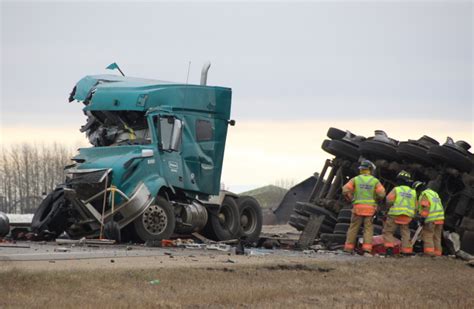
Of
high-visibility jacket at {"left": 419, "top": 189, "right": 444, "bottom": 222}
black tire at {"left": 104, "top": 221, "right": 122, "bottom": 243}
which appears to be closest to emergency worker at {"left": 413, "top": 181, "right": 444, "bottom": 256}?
high-visibility jacket at {"left": 419, "top": 189, "right": 444, "bottom": 222}

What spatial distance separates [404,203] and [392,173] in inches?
111

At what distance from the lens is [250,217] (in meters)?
22.4

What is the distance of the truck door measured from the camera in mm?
19047

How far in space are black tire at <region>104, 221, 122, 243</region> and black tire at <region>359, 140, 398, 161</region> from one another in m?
5.95

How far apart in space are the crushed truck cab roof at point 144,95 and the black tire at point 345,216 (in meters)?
3.16

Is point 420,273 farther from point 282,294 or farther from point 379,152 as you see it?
point 379,152

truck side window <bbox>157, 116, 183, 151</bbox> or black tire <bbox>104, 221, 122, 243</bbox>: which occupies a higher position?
truck side window <bbox>157, 116, 183, 151</bbox>

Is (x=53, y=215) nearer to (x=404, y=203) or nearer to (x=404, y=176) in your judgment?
(x=404, y=203)

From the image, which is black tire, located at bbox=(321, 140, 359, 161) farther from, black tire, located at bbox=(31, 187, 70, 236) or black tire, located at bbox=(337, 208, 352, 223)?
black tire, located at bbox=(31, 187, 70, 236)

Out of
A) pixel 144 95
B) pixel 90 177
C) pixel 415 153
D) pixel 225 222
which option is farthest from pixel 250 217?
pixel 90 177

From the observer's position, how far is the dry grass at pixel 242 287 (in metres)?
10.4

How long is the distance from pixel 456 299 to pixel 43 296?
16.9 feet

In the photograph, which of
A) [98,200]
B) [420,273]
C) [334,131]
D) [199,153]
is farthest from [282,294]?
[334,131]

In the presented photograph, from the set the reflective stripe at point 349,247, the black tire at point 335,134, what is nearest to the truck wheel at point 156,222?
the reflective stripe at point 349,247
